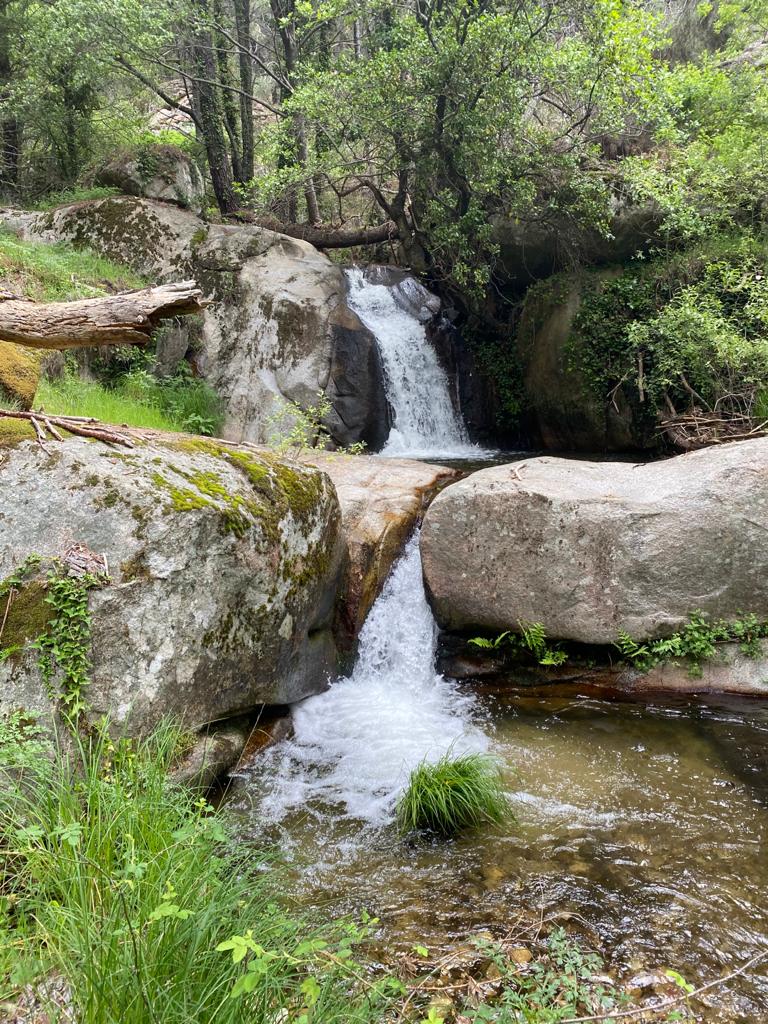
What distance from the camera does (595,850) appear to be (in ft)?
11.3

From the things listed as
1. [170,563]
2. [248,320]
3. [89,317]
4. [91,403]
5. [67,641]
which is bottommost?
[67,641]

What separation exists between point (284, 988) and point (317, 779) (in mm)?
2216

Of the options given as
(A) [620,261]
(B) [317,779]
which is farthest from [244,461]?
(A) [620,261]

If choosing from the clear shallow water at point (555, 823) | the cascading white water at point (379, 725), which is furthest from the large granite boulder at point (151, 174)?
the clear shallow water at point (555, 823)

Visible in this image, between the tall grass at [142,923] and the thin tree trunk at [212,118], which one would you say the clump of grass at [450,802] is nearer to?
the tall grass at [142,923]

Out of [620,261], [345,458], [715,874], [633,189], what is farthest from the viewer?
[620,261]

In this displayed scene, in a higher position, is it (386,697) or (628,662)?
(628,662)

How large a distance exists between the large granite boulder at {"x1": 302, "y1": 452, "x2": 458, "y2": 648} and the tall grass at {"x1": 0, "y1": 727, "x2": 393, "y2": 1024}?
137 inches

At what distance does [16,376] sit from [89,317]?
0.94 m

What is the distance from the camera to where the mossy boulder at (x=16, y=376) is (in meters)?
4.43

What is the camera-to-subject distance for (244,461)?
15.3 feet

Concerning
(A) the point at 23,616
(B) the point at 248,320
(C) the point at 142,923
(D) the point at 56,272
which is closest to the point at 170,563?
(A) the point at 23,616

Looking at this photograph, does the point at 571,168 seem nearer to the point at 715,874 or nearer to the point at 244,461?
the point at 244,461

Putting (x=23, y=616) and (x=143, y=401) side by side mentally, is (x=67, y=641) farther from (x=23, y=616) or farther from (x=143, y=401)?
(x=143, y=401)
